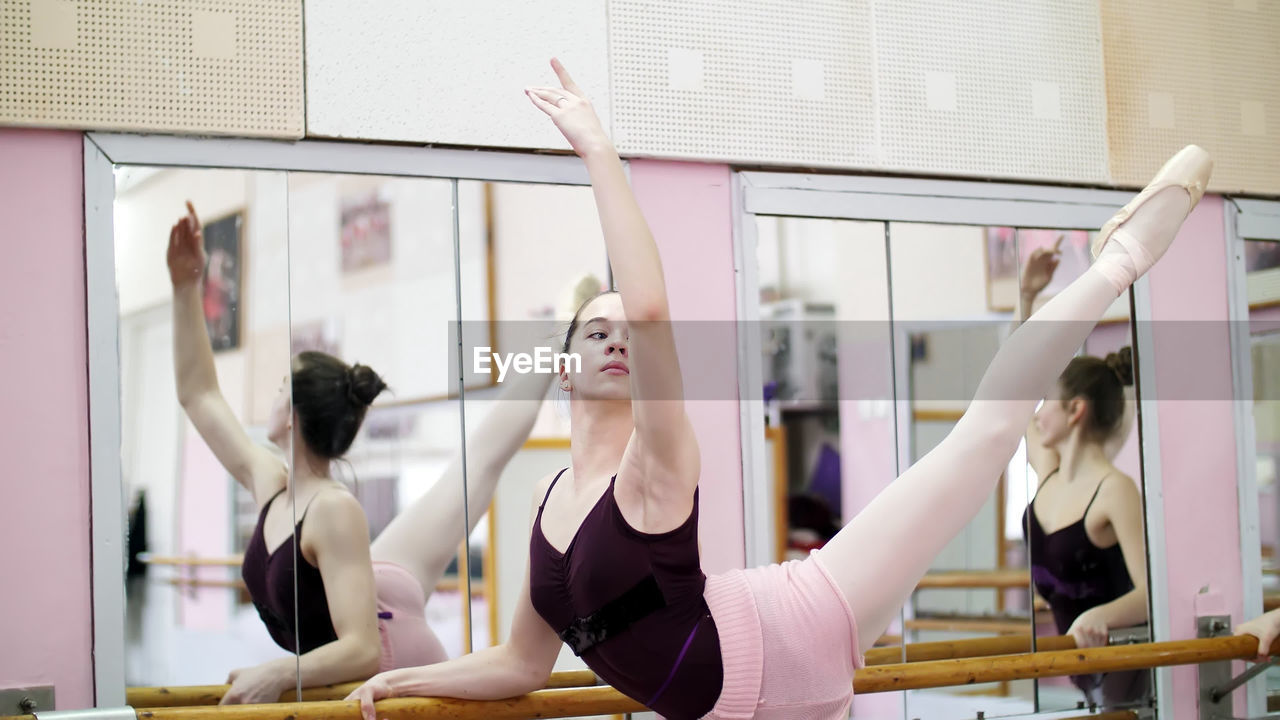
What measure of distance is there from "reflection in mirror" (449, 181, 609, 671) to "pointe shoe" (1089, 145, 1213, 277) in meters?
1.50

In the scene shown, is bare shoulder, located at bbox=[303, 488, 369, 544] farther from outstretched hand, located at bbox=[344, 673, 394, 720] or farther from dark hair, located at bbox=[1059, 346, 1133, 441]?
dark hair, located at bbox=[1059, 346, 1133, 441]

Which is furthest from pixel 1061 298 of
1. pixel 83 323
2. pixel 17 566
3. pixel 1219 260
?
pixel 17 566

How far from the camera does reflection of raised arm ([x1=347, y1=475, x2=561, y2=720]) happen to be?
259cm

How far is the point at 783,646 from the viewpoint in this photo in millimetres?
2340

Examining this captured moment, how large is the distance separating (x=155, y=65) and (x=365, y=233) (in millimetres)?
703

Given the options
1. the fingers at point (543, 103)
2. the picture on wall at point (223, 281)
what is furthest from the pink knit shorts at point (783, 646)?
the picture on wall at point (223, 281)

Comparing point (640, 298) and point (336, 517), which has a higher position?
point (640, 298)

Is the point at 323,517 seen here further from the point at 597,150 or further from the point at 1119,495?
the point at 1119,495

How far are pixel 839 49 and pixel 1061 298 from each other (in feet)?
4.64

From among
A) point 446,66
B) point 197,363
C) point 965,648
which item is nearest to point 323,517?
point 197,363

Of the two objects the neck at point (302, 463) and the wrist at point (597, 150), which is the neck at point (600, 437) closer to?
the wrist at point (597, 150)

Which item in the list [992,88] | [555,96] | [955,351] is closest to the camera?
[555,96]

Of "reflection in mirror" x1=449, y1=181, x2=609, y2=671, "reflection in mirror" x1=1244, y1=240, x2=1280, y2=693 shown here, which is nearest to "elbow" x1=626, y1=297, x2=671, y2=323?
"reflection in mirror" x1=449, y1=181, x2=609, y2=671

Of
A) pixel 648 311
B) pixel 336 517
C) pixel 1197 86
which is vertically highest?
pixel 1197 86
